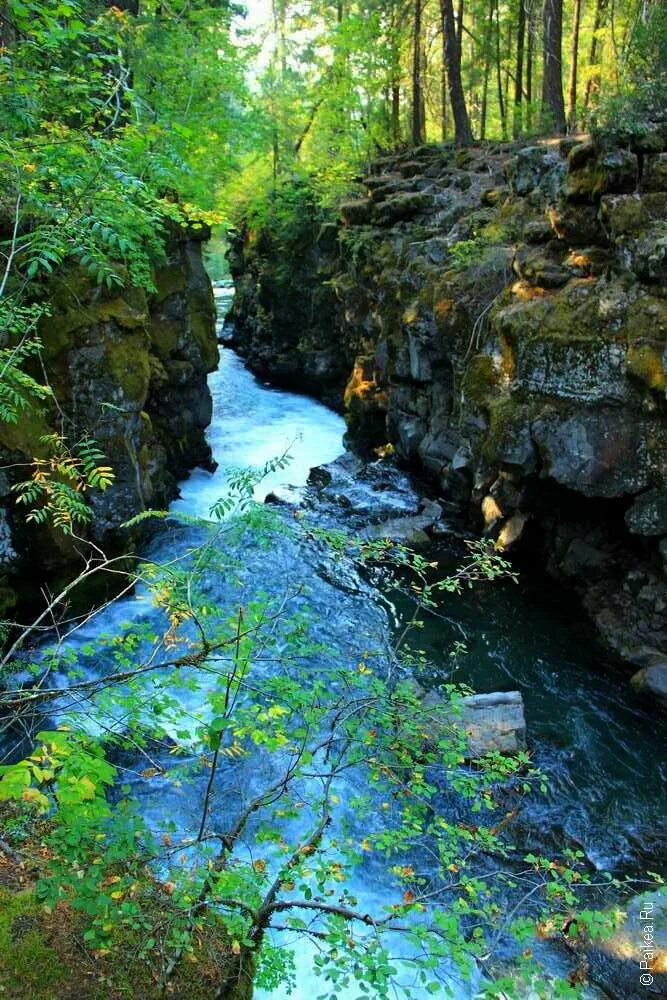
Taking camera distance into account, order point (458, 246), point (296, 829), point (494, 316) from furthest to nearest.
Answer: point (458, 246) < point (494, 316) < point (296, 829)

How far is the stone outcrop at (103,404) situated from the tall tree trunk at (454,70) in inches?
384

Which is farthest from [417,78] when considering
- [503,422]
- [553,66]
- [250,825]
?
[250,825]

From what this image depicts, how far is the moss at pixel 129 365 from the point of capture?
372 inches

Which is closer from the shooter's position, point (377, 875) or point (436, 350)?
point (377, 875)

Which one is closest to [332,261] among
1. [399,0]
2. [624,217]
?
[399,0]

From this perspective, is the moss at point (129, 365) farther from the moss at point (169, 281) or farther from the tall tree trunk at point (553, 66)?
the tall tree trunk at point (553, 66)

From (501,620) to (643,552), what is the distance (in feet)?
7.71

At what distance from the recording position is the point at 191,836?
5.65 metres

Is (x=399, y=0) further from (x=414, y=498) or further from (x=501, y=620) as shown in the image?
(x=501, y=620)

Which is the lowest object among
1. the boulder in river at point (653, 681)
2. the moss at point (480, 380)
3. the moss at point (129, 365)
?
the boulder in river at point (653, 681)

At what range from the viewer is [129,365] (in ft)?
31.9

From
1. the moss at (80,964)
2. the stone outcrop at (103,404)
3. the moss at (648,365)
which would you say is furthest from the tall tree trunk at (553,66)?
the moss at (80,964)

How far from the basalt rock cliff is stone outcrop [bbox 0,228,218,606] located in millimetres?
5583

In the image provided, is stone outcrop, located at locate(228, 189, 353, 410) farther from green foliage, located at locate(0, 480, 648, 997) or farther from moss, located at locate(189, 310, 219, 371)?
green foliage, located at locate(0, 480, 648, 997)
